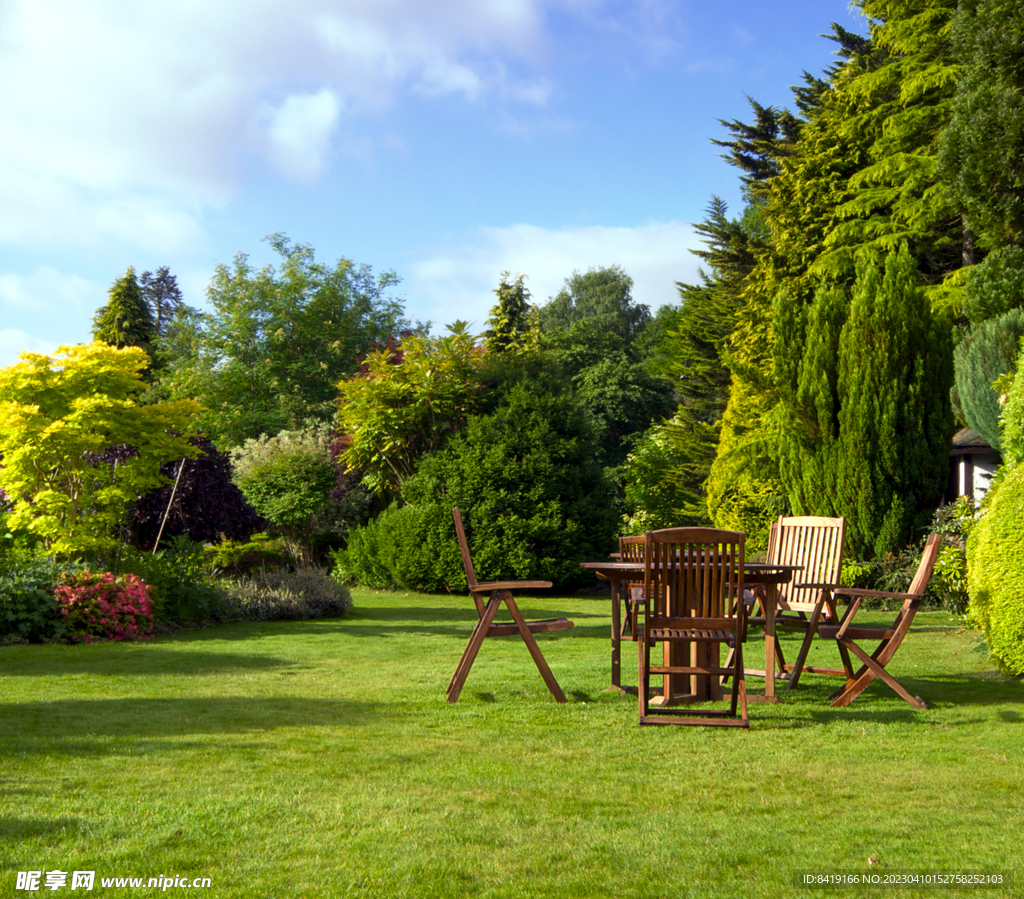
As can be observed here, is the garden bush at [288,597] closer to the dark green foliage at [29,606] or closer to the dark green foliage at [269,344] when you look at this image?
the dark green foliage at [29,606]

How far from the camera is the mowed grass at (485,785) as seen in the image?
3.10m

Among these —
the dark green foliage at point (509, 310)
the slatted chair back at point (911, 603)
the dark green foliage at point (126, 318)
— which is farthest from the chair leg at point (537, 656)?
the dark green foliage at point (126, 318)

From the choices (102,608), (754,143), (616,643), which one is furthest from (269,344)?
(616,643)

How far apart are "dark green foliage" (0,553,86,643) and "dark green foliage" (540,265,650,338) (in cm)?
3977

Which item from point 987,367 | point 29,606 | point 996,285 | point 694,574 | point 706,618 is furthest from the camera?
point 996,285

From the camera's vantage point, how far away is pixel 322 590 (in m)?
13.3

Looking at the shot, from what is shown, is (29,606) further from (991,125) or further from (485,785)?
(991,125)

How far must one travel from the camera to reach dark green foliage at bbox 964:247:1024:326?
14227 mm

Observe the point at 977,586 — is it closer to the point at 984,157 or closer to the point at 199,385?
the point at 984,157

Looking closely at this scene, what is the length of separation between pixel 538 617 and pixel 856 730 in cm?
760

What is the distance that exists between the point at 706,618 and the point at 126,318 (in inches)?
1500

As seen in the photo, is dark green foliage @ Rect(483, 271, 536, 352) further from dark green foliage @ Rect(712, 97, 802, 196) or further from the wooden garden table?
the wooden garden table

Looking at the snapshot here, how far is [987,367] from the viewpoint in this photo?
11719 millimetres

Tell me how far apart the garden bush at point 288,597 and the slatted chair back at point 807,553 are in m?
7.42
